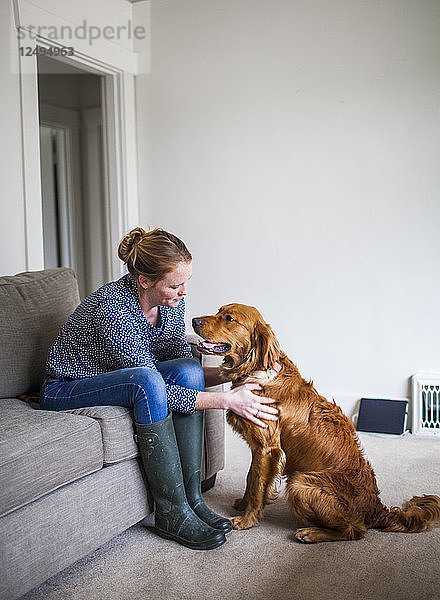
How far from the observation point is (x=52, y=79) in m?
5.13

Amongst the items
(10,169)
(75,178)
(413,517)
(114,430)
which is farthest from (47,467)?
(75,178)

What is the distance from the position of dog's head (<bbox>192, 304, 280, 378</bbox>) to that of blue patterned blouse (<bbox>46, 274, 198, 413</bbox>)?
19cm

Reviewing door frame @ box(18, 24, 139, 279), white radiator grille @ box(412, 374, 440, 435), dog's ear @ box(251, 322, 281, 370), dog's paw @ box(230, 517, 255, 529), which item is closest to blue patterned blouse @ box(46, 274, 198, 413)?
dog's ear @ box(251, 322, 281, 370)

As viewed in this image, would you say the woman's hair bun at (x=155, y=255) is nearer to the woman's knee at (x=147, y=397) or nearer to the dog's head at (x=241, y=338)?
the dog's head at (x=241, y=338)

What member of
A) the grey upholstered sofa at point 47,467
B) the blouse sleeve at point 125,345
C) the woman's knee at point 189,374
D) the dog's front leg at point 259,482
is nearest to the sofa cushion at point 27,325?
the grey upholstered sofa at point 47,467

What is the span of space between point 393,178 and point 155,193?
1533 millimetres

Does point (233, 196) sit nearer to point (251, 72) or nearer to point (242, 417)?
point (251, 72)

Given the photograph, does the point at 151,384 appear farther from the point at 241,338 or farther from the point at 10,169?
the point at 10,169

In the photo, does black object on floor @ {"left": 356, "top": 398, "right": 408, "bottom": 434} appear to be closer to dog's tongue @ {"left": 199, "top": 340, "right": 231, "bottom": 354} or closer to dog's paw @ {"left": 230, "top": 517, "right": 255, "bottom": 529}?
dog's paw @ {"left": 230, "top": 517, "right": 255, "bottom": 529}

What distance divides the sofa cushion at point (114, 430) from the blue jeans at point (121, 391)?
3cm

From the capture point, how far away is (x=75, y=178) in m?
5.34

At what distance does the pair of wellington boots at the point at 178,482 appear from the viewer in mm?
2111

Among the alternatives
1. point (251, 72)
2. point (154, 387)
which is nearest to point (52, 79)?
point (251, 72)

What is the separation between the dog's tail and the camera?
83.4 inches
